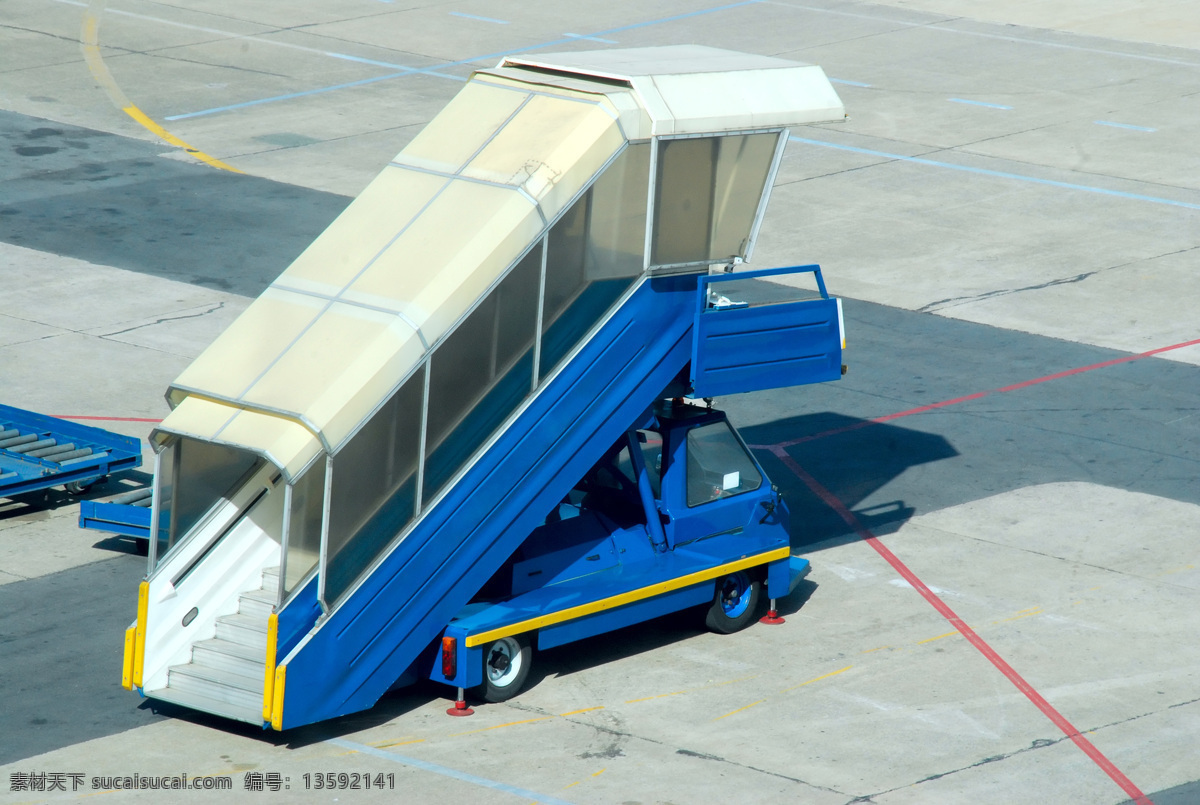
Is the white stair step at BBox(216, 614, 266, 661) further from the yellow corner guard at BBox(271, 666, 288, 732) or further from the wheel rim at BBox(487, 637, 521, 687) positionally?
the wheel rim at BBox(487, 637, 521, 687)

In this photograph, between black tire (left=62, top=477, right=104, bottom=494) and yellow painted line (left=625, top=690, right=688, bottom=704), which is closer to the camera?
yellow painted line (left=625, top=690, right=688, bottom=704)

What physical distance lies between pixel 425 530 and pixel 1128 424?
11.2 m

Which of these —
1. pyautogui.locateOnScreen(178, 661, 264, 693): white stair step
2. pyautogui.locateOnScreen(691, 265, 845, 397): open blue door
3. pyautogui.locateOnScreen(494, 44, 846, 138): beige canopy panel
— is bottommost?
pyautogui.locateOnScreen(178, 661, 264, 693): white stair step

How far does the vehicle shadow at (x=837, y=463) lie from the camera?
60.8 feet

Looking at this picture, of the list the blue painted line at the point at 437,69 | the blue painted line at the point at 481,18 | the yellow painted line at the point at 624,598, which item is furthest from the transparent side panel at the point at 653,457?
the blue painted line at the point at 481,18

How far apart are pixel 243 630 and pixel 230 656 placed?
0.79 ft

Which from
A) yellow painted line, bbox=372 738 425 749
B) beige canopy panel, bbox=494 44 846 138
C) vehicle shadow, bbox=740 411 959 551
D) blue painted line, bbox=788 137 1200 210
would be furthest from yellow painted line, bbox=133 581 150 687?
blue painted line, bbox=788 137 1200 210

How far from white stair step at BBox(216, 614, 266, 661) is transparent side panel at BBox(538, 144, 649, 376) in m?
3.20

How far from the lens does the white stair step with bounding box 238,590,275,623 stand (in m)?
13.7

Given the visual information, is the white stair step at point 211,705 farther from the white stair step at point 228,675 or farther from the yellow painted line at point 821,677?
the yellow painted line at point 821,677

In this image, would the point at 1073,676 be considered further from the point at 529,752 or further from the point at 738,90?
the point at 738,90

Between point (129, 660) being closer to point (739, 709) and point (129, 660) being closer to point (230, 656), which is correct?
point (230, 656)

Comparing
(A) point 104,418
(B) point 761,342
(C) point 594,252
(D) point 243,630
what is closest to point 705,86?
(C) point 594,252

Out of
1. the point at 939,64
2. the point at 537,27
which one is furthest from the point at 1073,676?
the point at 537,27
